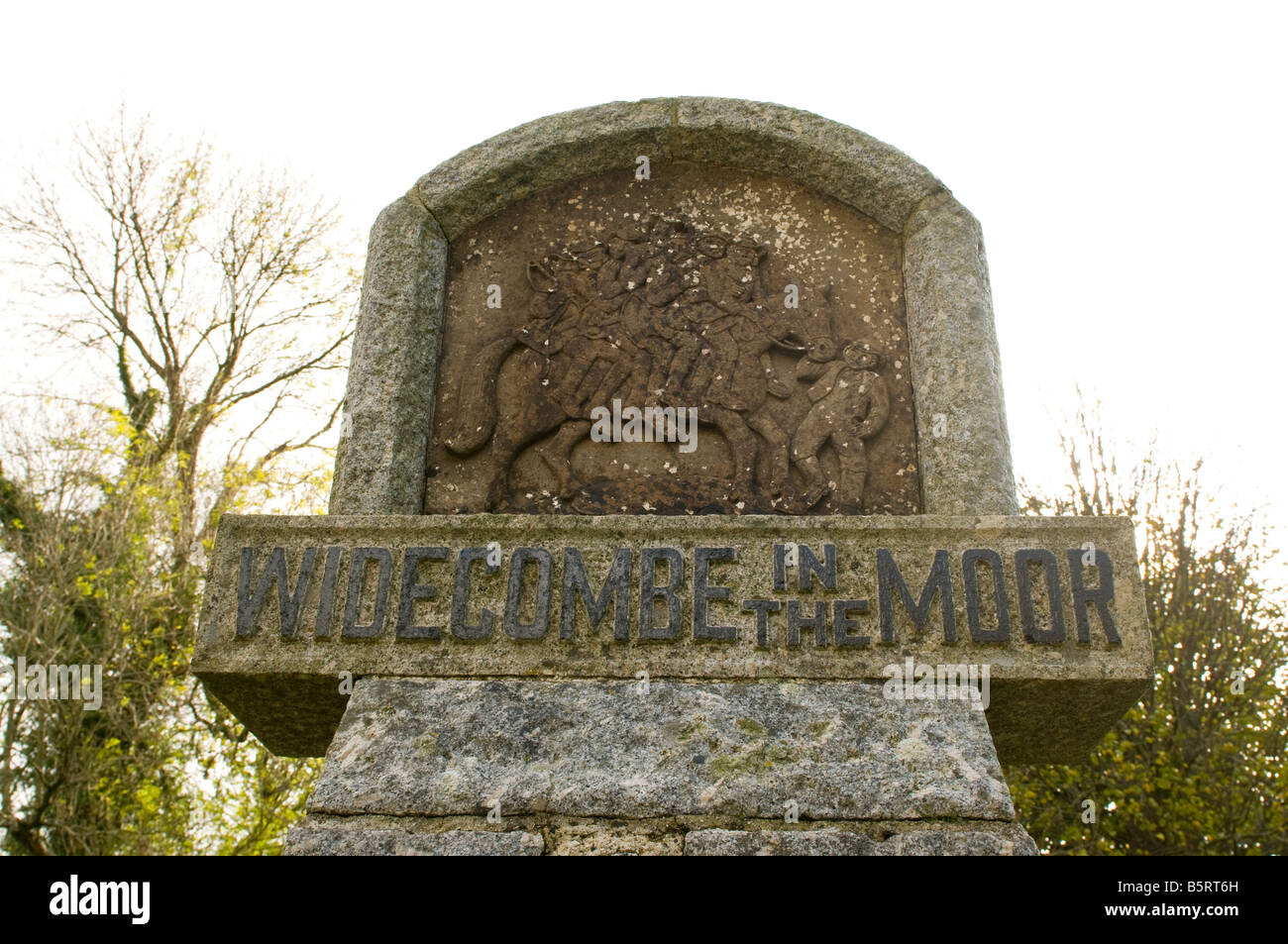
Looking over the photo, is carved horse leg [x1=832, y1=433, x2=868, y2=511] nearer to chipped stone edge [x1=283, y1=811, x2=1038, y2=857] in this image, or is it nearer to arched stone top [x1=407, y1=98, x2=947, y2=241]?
arched stone top [x1=407, y1=98, x2=947, y2=241]

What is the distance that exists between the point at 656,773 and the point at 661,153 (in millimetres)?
2398

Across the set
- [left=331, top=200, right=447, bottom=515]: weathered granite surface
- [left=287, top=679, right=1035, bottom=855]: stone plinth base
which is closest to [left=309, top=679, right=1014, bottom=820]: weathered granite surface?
[left=287, top=679, right=1035, bottom=855]: stone plinth base

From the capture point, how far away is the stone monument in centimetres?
251

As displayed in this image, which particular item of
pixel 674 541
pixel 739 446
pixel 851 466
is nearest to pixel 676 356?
pixel 739 446

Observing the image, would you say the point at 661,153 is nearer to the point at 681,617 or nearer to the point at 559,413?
the point at 559,413

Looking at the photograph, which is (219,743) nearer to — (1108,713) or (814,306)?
(814,306)

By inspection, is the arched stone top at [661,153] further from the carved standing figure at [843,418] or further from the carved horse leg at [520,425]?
the carved horse leg at [520,425]

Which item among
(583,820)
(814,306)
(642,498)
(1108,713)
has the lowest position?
(583,820)

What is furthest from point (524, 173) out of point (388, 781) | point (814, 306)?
point (388, 781)

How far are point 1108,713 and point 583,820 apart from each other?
1514mm

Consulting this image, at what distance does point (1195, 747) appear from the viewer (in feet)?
27.7

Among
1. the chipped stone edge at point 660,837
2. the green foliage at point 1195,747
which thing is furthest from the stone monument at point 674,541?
the green foliage at point 1195,747

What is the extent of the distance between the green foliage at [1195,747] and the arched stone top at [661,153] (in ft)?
19.7
